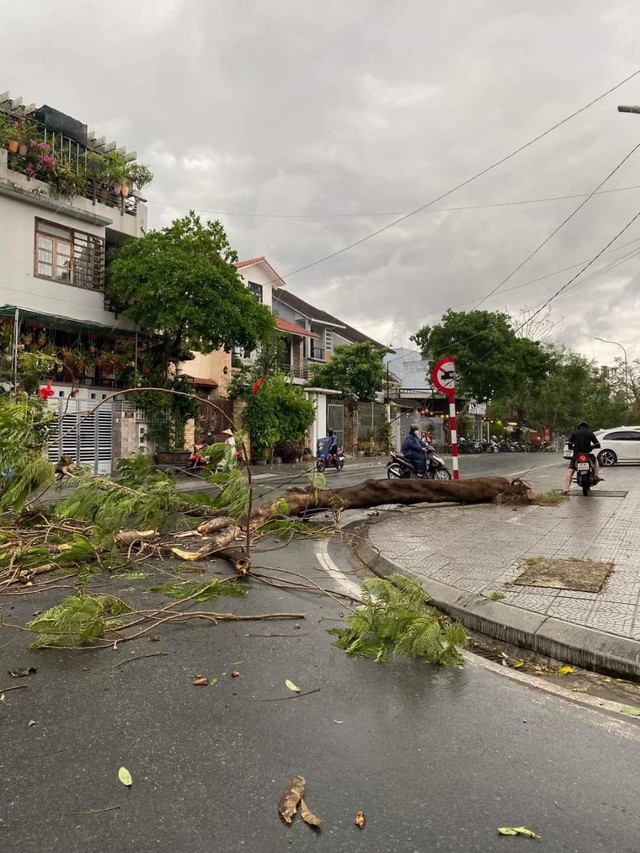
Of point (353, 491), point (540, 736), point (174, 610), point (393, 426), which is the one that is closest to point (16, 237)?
point (353, 491)

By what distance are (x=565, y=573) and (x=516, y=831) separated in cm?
381

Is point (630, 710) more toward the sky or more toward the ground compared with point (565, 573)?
more toward the ground

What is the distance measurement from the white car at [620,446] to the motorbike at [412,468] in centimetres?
898

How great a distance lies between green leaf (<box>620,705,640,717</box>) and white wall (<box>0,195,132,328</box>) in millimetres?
17632

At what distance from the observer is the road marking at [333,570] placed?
513 centimetres

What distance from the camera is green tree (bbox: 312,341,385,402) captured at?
31.0 m

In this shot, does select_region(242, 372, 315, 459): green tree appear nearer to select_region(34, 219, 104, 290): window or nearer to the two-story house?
the two-story house

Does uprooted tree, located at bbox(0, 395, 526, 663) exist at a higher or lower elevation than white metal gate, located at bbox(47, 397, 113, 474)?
lower

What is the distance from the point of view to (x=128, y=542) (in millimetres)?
5883

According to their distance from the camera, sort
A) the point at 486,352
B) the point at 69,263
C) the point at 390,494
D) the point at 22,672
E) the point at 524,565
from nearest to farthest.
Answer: the point at 22,672
the point at 524,565
the point at 390,494
the point at 69,263
the point at 486,352

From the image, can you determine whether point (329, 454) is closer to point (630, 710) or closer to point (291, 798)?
point (630, 710)

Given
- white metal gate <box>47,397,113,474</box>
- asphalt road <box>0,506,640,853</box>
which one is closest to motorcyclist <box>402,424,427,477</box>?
white metal gate <box>47,397,113,474</box>

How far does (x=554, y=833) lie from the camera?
1979 mm

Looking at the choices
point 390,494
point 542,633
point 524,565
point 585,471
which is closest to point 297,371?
point 585,471
